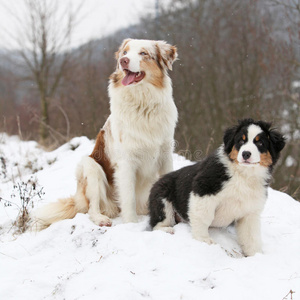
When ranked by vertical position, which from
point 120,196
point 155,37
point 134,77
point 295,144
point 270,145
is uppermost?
point 155,37

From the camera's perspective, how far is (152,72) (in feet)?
12.4

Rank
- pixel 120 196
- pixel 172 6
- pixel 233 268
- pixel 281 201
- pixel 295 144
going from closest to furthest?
pixel 233 268, pixel 120 196, pixel 281 201, pixel 295 144, pixel 172 6

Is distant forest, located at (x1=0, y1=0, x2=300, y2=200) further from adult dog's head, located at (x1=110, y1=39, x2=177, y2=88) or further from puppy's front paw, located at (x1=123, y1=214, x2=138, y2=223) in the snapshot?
puppy's front paw, located at (x1=123, y1=214, x2=138, y2=223)

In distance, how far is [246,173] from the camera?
117 inches

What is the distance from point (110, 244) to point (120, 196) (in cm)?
106

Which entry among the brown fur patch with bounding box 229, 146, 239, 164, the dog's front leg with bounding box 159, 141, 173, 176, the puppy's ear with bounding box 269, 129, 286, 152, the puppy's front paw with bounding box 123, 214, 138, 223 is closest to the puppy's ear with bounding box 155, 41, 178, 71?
the dog's front leg with bounding box 159, 141, 173, 176

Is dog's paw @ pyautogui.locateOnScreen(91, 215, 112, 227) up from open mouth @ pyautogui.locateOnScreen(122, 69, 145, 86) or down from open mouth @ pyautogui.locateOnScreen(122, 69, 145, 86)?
down

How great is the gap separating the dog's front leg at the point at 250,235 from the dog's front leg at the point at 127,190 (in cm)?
141

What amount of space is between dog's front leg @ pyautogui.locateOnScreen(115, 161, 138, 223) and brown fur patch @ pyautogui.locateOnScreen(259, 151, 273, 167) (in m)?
1.66

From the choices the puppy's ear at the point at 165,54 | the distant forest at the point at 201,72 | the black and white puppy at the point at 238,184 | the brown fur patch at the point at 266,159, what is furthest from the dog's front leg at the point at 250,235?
the distant forest at the point at 201,72

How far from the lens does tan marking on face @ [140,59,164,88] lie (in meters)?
Result: 3.71

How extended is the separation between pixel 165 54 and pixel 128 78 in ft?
2.04

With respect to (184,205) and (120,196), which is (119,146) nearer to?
(120,196)

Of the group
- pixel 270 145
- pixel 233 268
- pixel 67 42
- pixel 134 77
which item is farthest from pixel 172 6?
pixel 233 268
